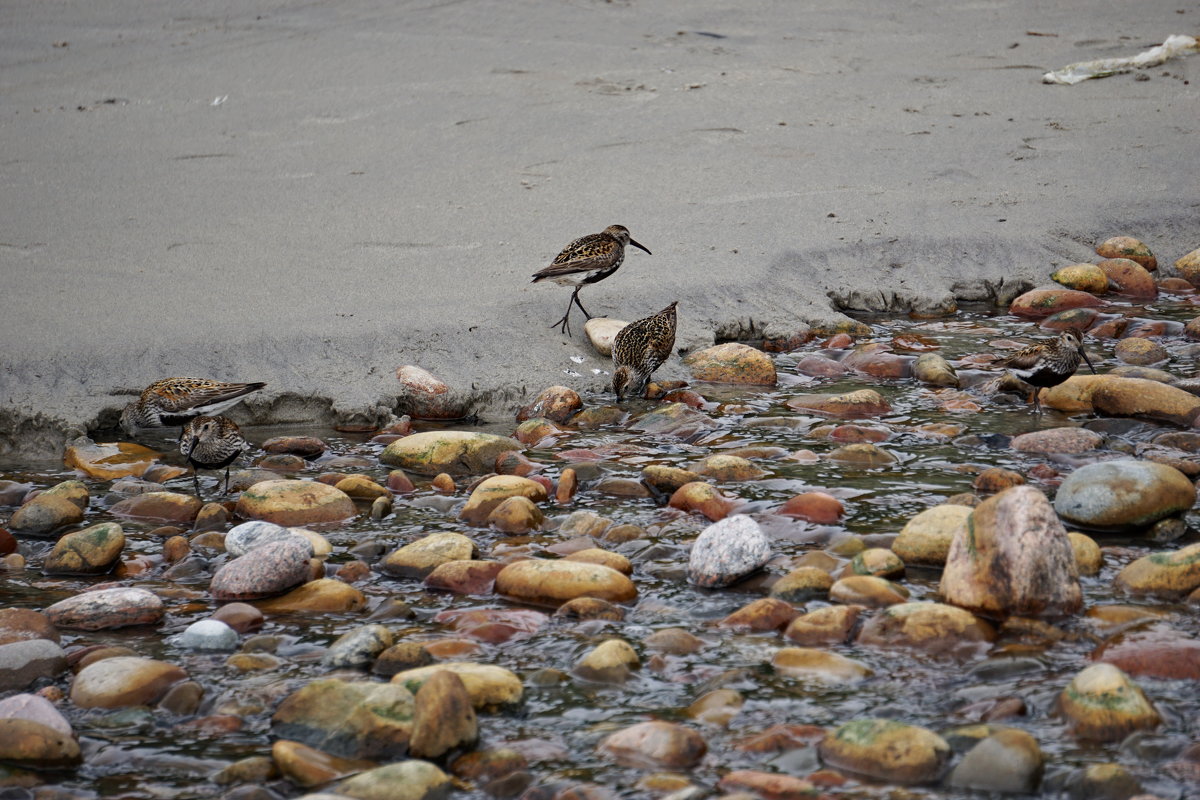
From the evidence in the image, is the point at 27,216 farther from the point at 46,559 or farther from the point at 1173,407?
the point at 1173,407

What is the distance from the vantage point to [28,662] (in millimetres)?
4137

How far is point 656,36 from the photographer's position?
42.5 ft

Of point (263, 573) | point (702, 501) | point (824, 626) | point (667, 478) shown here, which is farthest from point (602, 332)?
point (824, 626)

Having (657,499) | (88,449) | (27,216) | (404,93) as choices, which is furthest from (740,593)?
(404,93)

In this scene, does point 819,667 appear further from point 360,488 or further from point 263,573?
point 360,488

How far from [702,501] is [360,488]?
175 cm

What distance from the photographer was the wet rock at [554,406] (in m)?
7.02

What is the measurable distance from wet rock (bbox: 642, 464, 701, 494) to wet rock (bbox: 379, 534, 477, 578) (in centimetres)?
108

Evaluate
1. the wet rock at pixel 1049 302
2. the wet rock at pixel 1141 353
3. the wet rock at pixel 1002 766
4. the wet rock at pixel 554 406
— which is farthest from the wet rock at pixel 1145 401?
the wet rock at pixel 1002 766

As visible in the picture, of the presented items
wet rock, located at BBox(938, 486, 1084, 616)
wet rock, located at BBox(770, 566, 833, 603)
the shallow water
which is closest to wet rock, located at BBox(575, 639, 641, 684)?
the shallow water

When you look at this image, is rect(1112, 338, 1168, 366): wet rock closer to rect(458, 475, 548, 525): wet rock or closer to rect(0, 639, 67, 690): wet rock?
rect(458, 475, 548, 525): wet rock

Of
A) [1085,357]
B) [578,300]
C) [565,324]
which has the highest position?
[578,300]

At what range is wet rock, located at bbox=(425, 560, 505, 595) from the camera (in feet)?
15.9

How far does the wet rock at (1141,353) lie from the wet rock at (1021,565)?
141 inches
